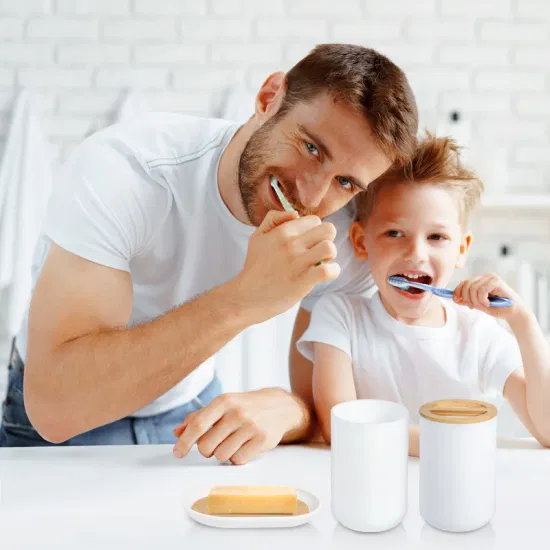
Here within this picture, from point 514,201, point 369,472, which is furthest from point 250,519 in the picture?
point 514,201

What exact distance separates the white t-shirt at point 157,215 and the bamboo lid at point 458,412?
431 mm

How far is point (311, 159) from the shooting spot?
101 cm

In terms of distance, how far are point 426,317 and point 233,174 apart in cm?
44

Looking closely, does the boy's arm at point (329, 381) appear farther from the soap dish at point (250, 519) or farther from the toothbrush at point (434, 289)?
the soap dish at point (250, 519)

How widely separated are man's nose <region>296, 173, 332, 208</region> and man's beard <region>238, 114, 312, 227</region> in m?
0.02

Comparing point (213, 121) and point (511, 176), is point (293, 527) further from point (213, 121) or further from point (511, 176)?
point (511, 176)

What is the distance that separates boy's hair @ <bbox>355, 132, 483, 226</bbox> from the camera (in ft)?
3.76

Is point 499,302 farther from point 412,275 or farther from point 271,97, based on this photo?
point 271,97

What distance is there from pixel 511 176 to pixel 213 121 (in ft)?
4.61

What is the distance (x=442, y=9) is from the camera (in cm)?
219

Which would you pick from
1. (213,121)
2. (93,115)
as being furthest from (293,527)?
(93,115)

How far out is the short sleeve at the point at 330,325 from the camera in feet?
3.75

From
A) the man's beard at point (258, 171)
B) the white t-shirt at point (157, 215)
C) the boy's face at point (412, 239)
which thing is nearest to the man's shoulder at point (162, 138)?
the white t-shirt at point (157, 215)

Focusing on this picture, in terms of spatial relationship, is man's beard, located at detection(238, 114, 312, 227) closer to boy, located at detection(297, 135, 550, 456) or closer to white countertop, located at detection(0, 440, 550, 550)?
boy, located at detection(297, 135, 550, 456)
